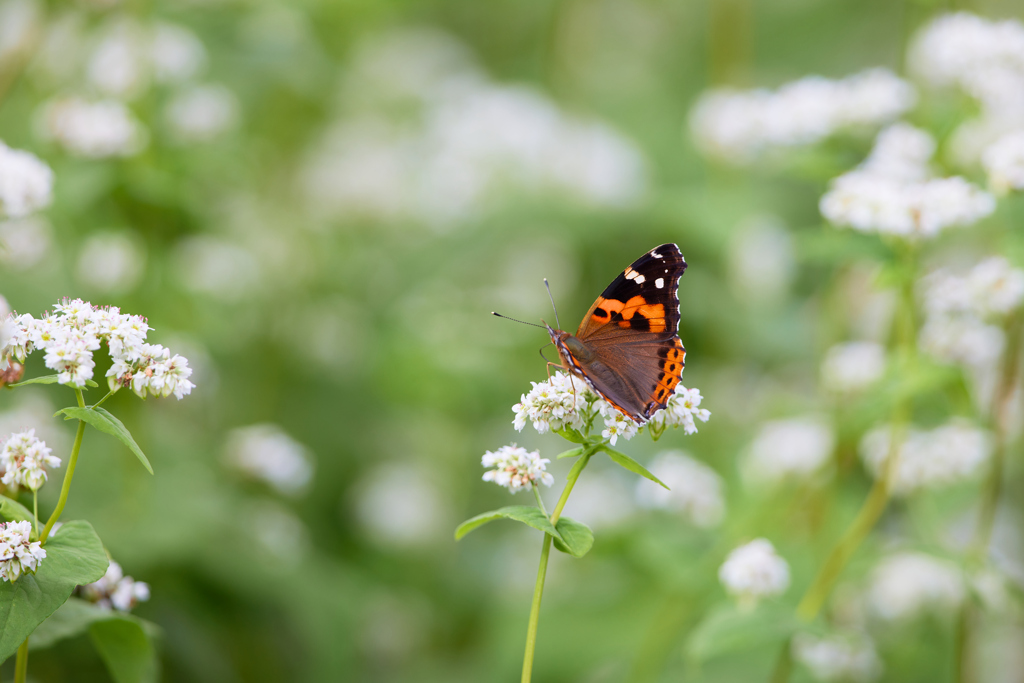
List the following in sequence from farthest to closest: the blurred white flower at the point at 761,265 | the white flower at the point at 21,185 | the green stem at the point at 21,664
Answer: the blurred white flower at the point at 761,265 < the white flower at the point at 21,185 < the green stem at the point at 21,664

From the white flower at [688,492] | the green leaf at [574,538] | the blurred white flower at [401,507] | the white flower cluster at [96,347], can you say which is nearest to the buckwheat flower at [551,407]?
the green leaf at [574,538]

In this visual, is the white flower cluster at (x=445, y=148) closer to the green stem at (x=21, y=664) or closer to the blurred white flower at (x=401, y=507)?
the blurred white flower at (x=401, y=507)

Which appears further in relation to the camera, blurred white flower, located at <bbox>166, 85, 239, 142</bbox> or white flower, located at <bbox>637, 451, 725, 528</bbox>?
blurred white flower, located at <bbox>166, 85, 239, 142</bbox>

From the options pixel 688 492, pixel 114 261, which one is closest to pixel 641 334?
pixel 688 492

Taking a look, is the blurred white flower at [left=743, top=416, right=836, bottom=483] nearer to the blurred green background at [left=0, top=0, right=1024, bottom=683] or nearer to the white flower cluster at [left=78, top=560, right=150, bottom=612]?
the blurred green background at [left=0, top=0, right=1024, bottom=683]

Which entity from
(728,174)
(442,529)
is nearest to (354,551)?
(442,529)

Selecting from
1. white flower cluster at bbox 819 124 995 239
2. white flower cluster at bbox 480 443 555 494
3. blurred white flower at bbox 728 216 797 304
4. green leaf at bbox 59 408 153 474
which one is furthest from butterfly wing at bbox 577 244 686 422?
blurred white flower at bbox 728 216 797 304

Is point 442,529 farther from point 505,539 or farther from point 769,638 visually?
point 769,638
